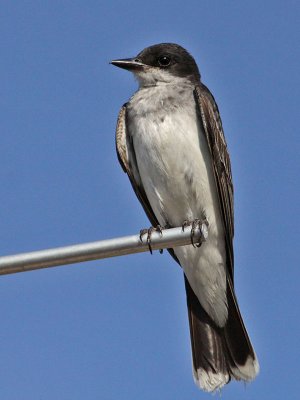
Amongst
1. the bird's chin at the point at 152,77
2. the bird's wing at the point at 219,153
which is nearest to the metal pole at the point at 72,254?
the bird's wing at the point at 219,153

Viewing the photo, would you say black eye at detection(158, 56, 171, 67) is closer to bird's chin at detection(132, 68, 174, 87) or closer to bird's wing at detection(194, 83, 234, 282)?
bird's chin at detection(132, 68, 174, 87)

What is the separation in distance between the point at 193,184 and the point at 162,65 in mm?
1770

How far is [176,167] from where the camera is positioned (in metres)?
8.58

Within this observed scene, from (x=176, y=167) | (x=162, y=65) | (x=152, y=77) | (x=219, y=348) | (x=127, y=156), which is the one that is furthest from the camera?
(x=162, y=65)

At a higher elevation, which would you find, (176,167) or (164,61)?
(164,61)

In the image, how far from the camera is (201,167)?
8680 millimetres

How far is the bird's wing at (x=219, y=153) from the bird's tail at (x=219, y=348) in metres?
0.85

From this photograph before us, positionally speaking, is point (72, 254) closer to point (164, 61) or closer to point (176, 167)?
point (176, 167)

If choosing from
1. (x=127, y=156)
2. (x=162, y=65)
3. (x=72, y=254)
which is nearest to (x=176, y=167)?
(x=127, y=156)

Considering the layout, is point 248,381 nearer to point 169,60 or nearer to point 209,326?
point 209,326

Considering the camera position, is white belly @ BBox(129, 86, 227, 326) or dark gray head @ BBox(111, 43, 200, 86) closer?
white belly @ BBox(129, 86, 227, 326)

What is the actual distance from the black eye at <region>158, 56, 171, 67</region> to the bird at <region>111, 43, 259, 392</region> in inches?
0.5

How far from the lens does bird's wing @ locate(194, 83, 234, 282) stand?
868 cm

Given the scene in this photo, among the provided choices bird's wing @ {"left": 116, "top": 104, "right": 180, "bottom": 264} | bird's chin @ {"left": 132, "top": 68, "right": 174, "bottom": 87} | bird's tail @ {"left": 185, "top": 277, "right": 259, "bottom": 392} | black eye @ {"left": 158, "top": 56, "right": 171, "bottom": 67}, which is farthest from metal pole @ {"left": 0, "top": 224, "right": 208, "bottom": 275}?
black eye @ {"left": 158, "top": 56, "right": 171, "bottom": 67}
